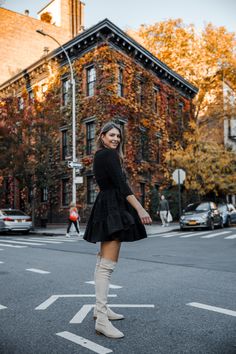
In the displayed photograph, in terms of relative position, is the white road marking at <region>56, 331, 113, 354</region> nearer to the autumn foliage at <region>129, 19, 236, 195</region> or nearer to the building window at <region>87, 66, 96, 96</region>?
Result: the building window at <region>87, 66, 96, 96</region>

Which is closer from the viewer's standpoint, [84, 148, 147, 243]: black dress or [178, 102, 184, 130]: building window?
[84, 148, 147, 243]: black dress

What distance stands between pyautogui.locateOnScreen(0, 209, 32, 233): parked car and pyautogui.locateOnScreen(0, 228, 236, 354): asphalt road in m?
12.3

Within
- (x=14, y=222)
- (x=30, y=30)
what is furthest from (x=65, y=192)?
(x=30, y=30)

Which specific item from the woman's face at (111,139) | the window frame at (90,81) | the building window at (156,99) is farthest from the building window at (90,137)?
the woman's face at (111,139)

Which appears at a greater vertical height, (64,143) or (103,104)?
(103,104)

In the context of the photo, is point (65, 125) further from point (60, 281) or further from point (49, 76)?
point (60, 281)

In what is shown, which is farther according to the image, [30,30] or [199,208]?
[30,30]

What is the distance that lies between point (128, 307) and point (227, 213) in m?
20.8

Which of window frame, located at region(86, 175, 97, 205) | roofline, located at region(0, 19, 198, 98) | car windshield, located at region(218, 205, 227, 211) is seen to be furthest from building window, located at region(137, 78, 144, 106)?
car windshield, located at region(218, 205, 227, 211)

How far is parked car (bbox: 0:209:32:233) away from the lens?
20703 mm

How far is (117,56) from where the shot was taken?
25.8 m

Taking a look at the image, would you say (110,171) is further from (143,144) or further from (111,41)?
(143,144)

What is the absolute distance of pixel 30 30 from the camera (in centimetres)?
4259

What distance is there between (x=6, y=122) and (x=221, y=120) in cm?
1764
